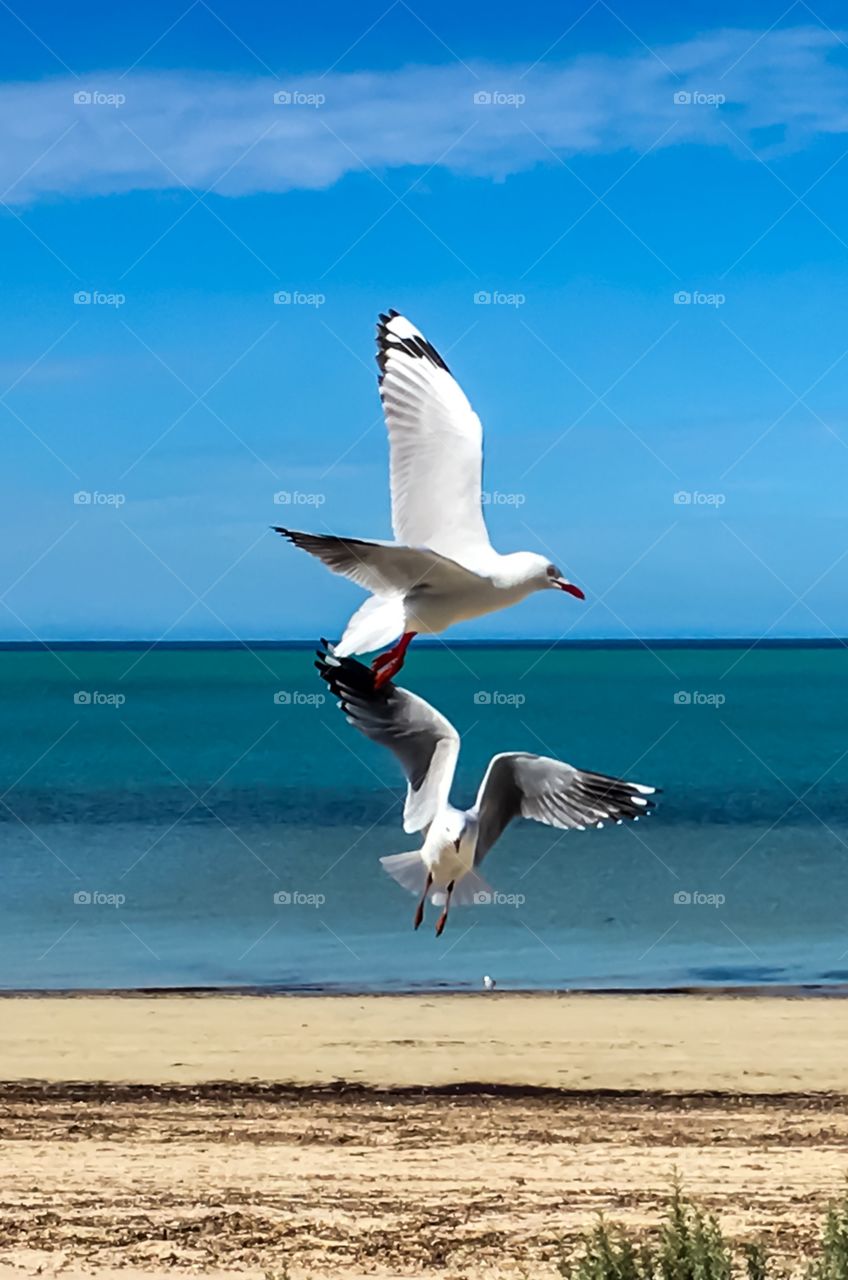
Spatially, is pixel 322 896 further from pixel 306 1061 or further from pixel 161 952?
pixel 306 1061

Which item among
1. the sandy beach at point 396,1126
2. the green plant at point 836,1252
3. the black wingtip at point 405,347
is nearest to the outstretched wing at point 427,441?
the black wingtip at point 405,347

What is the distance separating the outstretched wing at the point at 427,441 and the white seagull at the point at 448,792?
0.41 metres

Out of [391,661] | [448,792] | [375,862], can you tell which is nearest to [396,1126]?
[448,792]

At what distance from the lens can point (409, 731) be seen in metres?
4.29

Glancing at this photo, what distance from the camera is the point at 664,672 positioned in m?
162

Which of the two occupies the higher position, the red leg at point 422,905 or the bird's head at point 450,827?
the bird's head at point 450,827

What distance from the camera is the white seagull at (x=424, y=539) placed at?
400cm

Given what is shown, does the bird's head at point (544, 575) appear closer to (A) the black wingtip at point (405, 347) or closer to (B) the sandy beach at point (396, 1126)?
(A) the black wingtip at point (405, 347)

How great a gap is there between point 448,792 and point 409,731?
0.58ft

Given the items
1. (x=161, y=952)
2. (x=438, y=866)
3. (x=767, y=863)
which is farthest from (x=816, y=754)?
(x=438, y=866)

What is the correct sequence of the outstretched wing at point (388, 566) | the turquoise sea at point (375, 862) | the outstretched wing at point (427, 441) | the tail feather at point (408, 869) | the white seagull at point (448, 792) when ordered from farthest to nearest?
the turquoise sea at point (375, 862) → the outstretched wing at point (427, 441) → the tail feather at point (408, 869) → the white seagull at point (448, 792) → the outstretched wing at point (388, 566)

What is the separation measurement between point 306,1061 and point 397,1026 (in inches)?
88.5

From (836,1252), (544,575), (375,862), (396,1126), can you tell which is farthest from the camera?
(375,862)

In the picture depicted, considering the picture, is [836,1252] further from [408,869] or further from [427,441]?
[427,441]
